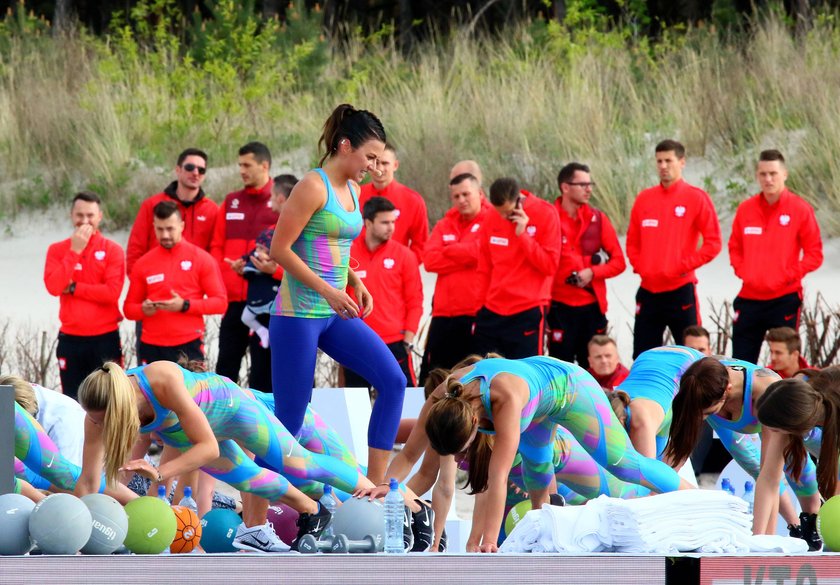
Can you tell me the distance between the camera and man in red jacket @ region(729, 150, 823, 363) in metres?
9.80

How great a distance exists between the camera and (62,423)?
695 cm

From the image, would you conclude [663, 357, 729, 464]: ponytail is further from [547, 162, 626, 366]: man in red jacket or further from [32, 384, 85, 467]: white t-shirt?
[547, 162, 626, 366]: man in red jacket

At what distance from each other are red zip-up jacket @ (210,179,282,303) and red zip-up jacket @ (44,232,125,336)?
0.75 m

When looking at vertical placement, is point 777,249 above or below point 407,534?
above

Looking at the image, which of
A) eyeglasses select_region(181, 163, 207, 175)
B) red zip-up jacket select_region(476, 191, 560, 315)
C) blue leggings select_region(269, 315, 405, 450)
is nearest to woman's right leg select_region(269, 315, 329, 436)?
blue leggings select_region(269, 315, 405, 450)

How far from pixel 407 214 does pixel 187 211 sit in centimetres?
157

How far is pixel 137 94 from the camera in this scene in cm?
1605

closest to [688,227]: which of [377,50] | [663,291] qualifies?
[663,291]

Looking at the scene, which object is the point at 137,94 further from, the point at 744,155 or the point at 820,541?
the point at 820,541

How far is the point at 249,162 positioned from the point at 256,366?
140 centimetres

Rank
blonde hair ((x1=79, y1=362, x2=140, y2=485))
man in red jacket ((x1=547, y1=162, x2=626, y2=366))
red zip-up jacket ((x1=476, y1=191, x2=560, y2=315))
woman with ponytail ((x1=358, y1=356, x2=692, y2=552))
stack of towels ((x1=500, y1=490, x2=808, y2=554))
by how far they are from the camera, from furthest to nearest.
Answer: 1. man in red jacket ((x1=547, y1=162, x2=626, y2=366))
2. red zip-up jacket ((x1=476, y1=191, x2=560, y2=315))
3. woman with ponytail ((x1=358, y1=356, x2=692, y2=552))
4. blonde hair ((x1=79, y1=362, x2=140, y2=485))
5. stack of towels ((x1=500, y1=490, x2=808, y2=554))

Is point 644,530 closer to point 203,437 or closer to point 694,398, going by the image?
point 694,398

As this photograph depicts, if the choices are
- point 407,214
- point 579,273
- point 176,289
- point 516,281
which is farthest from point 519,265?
point 176,289

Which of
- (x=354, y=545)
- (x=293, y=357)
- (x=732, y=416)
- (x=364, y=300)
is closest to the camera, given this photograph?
(x=354, y=545)
